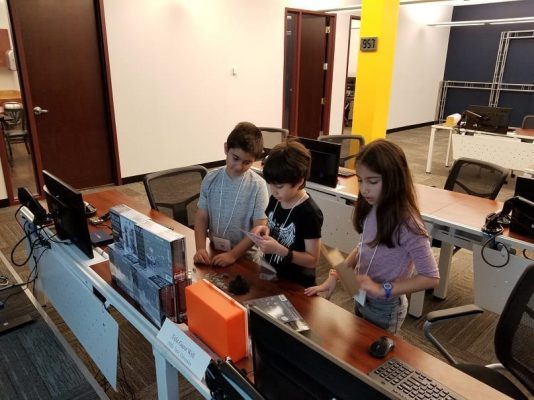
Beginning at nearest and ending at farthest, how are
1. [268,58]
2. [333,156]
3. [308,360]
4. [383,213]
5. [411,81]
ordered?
[308,360] < [383,213] < [333,156] < [268,58] < [411,81]

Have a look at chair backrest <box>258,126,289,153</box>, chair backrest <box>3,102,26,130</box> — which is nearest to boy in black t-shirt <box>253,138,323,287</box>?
chair backrest <box>258,126,289,153</box>

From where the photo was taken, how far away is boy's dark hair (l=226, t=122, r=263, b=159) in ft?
5.27

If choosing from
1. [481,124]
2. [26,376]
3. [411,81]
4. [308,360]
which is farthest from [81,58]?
[411,81]

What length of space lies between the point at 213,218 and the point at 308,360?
122 centimetres

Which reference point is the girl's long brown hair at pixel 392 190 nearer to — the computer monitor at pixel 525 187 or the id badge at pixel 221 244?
the id badge at pixel 221 244

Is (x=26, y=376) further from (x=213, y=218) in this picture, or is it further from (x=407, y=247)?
(x=407, y=247)

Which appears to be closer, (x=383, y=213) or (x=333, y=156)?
(x=383, y=213)

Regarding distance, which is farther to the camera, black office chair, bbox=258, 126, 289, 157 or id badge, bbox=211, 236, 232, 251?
black office chair, bbox=258, 126, 289, 157

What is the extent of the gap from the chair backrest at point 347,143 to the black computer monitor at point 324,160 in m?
0.90

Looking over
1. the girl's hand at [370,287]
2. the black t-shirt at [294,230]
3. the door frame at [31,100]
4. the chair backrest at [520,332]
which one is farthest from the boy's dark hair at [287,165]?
the door frame at [31,100]

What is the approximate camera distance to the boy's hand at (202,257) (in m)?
1.59

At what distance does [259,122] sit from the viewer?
20.8ft

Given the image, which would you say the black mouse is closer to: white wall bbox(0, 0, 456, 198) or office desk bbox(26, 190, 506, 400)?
office desk bbox(26, 190, 506, 400)

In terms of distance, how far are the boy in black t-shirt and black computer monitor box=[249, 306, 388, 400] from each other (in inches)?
24.2
